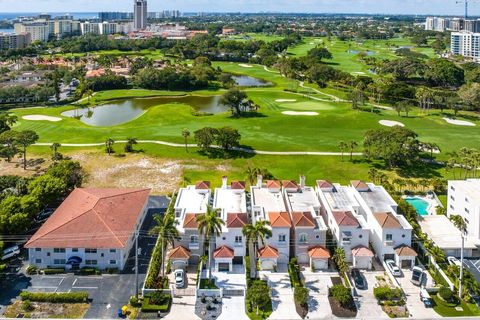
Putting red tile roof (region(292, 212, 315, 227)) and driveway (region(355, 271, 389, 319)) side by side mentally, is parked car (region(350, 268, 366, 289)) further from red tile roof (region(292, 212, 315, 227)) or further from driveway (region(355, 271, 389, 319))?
red tile roof (region(292, 212, 315, 227))

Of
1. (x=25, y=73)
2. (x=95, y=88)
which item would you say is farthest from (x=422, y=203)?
(x=25, y=73)

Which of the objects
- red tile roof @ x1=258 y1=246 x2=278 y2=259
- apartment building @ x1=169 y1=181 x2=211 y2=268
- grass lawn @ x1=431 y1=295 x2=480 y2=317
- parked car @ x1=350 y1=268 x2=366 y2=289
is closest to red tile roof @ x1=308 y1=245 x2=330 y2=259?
parked car @ x1=350 y1=268 x2=366 y2=289

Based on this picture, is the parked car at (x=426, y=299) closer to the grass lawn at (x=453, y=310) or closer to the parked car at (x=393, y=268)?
the grass lawn at (x=453, y=310)

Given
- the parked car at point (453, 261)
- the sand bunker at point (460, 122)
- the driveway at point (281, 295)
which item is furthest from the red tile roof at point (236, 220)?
the sand bunker at point (460, 122)

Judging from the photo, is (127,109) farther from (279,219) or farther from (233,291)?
(233,291)

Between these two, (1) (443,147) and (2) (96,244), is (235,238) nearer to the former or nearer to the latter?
(2) (96,244)

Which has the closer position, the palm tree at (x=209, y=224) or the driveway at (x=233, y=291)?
the driveway at (x=233, y=291)
